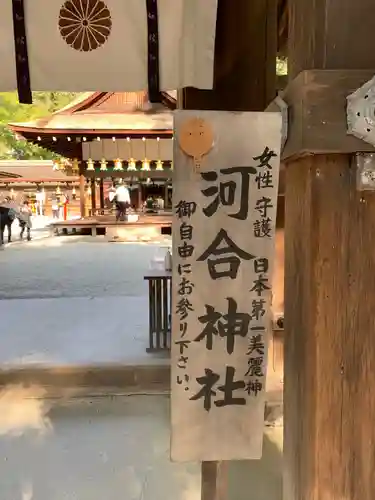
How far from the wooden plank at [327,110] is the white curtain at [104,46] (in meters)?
0.90

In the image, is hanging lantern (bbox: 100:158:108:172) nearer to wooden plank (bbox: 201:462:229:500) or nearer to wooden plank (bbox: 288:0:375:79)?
wooden plank (bbox: 201:462:229:500)

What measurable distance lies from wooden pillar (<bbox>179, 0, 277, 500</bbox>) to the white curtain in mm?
257

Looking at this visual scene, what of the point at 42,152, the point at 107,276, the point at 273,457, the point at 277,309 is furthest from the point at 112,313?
the point at 42,152

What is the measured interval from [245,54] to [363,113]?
1166mm

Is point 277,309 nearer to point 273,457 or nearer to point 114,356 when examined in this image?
point 273,457

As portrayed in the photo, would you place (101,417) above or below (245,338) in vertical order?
below

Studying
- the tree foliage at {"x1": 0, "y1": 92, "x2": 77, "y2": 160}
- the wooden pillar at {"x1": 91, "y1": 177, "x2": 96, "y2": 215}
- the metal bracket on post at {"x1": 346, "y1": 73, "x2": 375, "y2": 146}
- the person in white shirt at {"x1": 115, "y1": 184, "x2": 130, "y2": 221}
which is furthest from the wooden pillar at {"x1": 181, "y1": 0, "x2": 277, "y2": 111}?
the tree foliage at {"x1": 0, "y1": 92, "x2": 77, "y2": 160}

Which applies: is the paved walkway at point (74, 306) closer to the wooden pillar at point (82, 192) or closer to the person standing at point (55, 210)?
the wooden pillar at point (82, 192)

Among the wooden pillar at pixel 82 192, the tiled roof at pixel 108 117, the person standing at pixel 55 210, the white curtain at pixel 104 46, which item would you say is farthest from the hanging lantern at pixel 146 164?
the white curtain at pixel 104 46

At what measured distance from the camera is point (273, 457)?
10.4 feet

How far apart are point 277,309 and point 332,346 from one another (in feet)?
7.36

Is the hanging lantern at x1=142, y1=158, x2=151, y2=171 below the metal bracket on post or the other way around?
the other way around

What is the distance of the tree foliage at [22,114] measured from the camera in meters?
28.4

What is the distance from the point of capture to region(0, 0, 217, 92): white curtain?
86.4 inches
